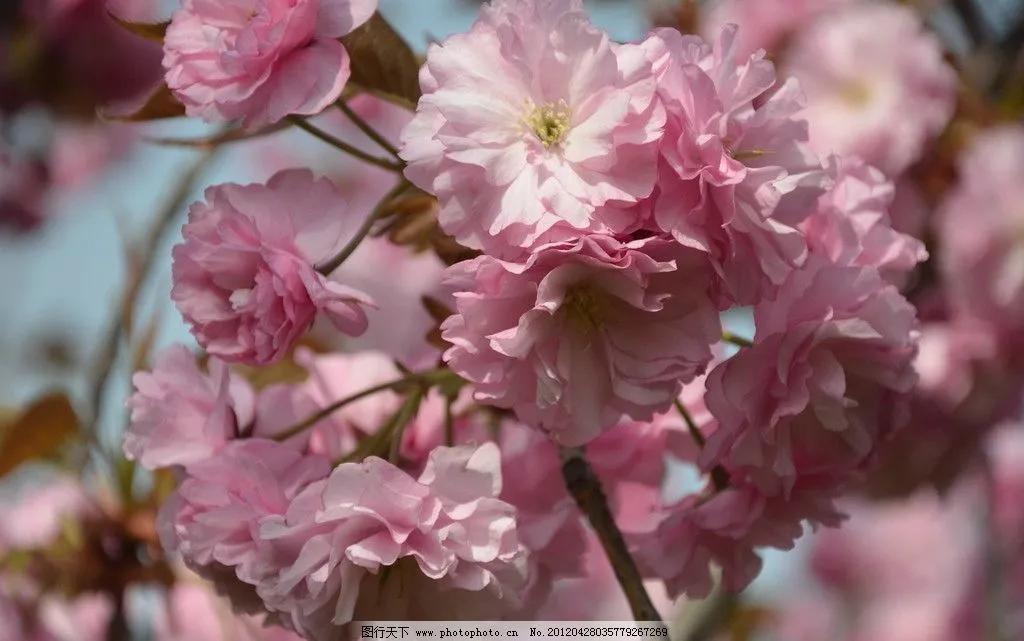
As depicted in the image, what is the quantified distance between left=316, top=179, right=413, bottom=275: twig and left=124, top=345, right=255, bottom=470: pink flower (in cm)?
10

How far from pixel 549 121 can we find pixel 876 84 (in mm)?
933

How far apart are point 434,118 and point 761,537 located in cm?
32

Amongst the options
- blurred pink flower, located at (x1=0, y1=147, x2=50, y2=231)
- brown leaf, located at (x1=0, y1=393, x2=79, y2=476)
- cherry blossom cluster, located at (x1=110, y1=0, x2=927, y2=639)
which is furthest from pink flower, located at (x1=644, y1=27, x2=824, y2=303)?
blurred pink flower, located at (x1=0, y1=147, x2=50, y2=231)

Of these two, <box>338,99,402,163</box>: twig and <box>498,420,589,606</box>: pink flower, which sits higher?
<box>338,99,402,163</box>: twig

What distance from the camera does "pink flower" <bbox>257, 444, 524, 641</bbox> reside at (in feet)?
2.00

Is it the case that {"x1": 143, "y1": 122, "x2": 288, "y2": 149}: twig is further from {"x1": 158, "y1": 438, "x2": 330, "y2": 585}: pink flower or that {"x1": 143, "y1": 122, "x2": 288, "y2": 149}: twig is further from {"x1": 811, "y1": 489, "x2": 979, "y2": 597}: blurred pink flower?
{"x1": 811, "y1": 489, "x2": 979, "y2": 597}: blurred pink flower

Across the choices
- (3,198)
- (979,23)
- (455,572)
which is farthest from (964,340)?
(3,198)

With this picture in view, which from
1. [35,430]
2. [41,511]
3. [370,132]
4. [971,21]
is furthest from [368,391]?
[971,21]

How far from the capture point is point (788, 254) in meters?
0.62

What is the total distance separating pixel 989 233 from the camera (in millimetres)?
1360

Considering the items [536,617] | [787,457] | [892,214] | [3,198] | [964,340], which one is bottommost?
[3,198]

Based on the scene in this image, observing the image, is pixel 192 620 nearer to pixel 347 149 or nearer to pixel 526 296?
pixel 347 149

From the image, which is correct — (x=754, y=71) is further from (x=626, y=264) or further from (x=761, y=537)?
(x=761, y=537)

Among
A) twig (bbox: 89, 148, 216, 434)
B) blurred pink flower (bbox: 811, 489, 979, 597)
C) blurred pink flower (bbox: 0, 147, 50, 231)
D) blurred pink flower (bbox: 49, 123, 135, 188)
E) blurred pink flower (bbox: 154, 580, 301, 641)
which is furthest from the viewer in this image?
blurred pink flower (bbox: 811, 489, 979, 597)
